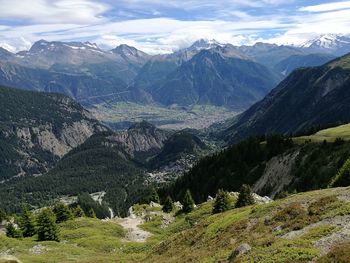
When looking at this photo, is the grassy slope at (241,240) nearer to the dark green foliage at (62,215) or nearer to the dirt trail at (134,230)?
the dirt trail at (134,230)

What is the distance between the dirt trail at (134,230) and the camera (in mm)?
98500

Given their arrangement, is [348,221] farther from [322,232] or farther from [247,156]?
[247,156]

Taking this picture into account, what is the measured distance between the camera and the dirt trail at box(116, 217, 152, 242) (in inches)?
3878

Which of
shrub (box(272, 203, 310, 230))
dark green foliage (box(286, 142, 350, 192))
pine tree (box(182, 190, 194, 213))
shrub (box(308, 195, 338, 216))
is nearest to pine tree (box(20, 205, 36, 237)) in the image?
pine tree (box(182, 190, 194, 213))

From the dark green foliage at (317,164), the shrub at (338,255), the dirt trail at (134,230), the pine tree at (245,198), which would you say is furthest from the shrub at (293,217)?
the dark green foliage at (317,164)

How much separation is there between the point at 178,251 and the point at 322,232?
2379cm

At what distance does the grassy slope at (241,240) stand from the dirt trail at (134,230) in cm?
1034

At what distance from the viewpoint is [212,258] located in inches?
1786

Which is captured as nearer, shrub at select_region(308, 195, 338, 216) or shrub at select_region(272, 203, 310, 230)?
shrub at select_region(272, 203, 310, 230)

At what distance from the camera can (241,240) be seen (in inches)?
1925

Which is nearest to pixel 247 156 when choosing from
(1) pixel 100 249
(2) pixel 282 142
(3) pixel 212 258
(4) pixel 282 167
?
(2) pixel 282 142

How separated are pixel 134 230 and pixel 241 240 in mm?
60091

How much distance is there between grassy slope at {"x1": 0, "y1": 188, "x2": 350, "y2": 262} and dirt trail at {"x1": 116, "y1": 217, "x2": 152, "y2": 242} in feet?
33.9

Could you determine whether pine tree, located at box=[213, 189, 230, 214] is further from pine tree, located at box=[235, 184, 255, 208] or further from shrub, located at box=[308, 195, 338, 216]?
shrub, located at box=[308, 195, 338, 216]
